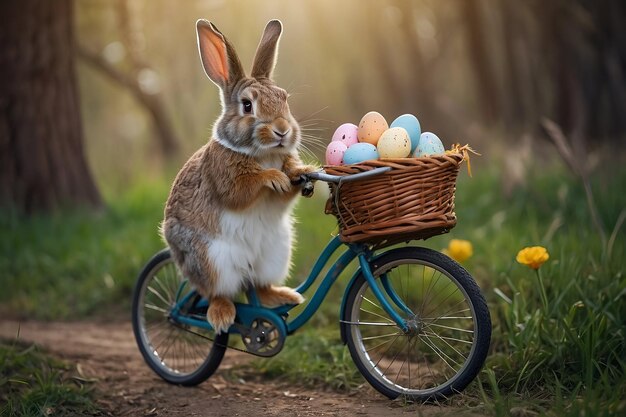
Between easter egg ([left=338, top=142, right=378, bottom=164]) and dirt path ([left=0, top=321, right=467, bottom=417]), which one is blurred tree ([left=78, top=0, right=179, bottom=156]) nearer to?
dirt path ([left=0, top=321, right=467, bottom=417])

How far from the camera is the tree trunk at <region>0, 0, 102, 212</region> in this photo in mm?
7230

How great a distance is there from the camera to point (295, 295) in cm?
397

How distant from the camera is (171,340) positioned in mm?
4703

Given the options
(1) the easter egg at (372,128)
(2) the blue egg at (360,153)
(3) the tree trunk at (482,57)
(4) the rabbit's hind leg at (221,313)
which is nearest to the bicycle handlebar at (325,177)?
(2) the blue egg at (360,153)

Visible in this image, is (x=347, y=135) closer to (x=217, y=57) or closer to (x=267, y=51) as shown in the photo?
(x=267, y=51)

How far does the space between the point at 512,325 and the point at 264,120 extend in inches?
63.2

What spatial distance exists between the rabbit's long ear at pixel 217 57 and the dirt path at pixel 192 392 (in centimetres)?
152

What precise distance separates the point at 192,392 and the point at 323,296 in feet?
3.06

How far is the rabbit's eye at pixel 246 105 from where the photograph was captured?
355 centimetres

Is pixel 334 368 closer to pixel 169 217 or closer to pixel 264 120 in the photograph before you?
pixel 169 217

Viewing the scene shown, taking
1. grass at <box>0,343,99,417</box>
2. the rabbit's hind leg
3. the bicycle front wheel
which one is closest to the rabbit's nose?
the bicycle front wheel

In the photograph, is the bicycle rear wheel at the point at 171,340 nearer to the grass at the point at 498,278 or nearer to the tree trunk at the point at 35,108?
the grass at the point at 498,278

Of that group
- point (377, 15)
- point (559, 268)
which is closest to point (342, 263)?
point (559, 268)

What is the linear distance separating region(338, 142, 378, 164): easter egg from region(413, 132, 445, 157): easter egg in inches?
7.4
